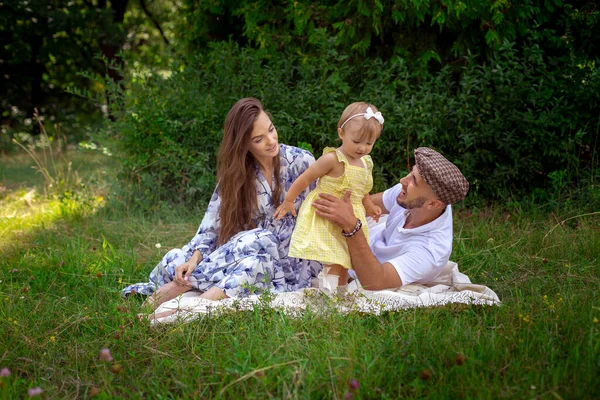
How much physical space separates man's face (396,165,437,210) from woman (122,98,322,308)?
62 cm

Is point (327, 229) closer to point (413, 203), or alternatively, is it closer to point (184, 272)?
point (413, 203)

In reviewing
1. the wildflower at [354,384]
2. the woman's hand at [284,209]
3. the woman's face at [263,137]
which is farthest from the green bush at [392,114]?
the wildflower at [354,384]

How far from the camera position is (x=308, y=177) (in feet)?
10.7

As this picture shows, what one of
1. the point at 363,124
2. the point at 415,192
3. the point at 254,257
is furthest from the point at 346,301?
the point at 363,124

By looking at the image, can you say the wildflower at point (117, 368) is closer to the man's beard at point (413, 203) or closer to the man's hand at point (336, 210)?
the man's hand at point (336, 210)

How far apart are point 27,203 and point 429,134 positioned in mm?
4177

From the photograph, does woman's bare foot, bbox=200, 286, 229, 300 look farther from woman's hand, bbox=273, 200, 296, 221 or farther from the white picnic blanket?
woman's hand, bbox=273, 200, 296, 221

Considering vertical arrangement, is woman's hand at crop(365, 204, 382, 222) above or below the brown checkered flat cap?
below

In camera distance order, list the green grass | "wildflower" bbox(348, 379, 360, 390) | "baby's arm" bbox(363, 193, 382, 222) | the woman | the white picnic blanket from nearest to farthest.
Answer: "wildflower" bbox(348, 379, 360, 390) < the green grass < the white picnic blanket < the woman < "baby's arm" bbox(363, 193, 382, 222)

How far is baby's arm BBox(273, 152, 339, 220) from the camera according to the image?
3.21 m

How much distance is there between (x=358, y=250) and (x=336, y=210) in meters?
0.25

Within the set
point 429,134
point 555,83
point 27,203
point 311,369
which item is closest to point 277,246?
point 311,369

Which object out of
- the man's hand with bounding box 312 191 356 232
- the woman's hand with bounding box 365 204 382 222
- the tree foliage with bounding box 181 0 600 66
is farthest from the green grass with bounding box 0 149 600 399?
the tree foliage with bounding box 181 0 600 66

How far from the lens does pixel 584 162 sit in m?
5.33
